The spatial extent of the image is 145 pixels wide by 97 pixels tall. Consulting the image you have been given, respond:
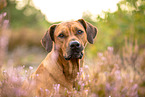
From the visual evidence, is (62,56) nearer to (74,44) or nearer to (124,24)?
(74,44)

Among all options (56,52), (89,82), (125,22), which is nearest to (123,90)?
(89,82)

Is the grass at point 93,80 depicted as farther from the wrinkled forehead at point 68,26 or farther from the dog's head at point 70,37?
the wrinkled forehead at point 68,26

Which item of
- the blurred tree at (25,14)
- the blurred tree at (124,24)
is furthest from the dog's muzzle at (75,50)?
the blurred tree at (25,14)

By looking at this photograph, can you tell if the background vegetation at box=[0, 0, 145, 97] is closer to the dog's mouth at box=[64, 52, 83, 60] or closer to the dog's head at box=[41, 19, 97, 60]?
the dog's mouth at box=[64, 52, 83, 60]

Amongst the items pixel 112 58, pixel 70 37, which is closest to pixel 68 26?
pixel 70 37

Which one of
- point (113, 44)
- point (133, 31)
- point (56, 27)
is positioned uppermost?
point (56, 27)

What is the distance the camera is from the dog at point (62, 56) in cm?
336

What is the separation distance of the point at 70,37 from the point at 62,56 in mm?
389

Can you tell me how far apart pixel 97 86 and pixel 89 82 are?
124cm

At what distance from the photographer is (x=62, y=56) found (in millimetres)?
3625

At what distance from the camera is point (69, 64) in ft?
11.9

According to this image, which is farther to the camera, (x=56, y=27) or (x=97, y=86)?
(x=97, y=86)

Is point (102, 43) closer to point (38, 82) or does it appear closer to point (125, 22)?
point (125, 22)

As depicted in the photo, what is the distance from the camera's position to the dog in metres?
3.36
